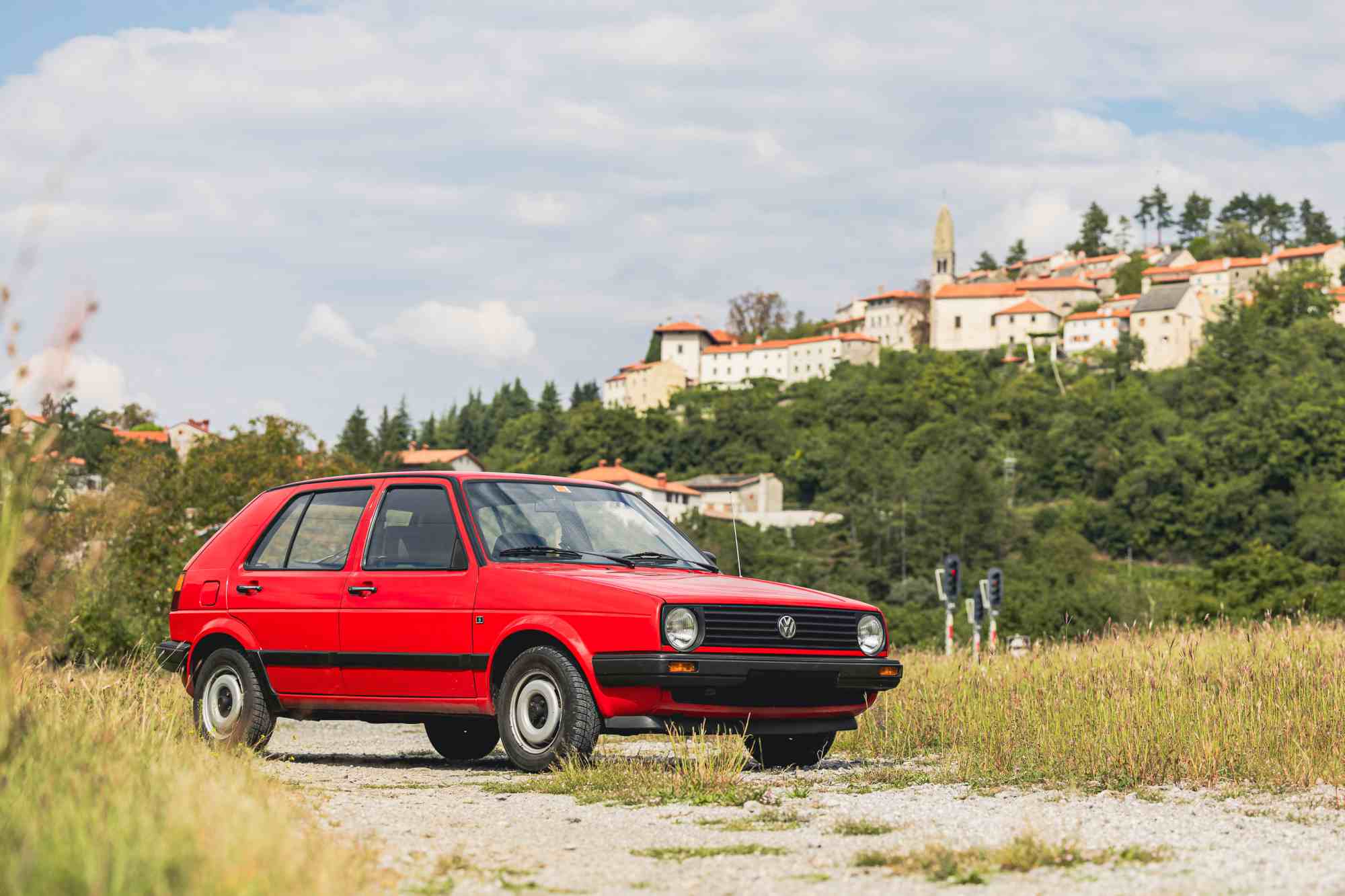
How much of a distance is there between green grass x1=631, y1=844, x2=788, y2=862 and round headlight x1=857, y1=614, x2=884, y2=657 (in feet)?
11.8

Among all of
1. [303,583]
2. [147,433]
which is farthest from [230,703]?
[147,433]

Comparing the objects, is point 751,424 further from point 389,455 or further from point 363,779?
point 363,779

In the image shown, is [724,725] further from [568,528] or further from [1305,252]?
[1305,252]

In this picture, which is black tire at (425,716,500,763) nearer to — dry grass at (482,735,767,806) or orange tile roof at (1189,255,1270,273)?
dry grass at (482,735,767,806)

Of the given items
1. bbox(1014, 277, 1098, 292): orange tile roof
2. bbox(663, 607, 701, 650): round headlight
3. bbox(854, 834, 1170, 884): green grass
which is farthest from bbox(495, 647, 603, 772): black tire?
bbox(1014, 277, 1098, 292): orange tile roof

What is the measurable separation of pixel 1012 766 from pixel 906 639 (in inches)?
2818

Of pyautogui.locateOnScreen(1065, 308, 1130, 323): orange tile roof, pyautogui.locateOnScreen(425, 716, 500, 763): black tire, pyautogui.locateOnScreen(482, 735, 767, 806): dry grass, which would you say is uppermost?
pyautogui.locateOnScreen(1065, 308, 1130, 323): orange tile roof

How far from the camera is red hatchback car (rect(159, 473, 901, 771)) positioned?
8.41 meters

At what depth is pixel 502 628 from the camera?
8.77 metres

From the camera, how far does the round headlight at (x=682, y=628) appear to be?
837cm

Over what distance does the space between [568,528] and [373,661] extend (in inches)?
54.7

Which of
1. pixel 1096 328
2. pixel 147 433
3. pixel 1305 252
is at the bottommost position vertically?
pixel 147 433

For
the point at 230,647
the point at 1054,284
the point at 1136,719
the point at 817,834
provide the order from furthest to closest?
the point at 1054,284 → the point at 230,647 → the point at 1136,719 → the point at 817,834

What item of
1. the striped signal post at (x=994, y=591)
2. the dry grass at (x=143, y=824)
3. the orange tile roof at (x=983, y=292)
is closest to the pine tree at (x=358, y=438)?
the orange tile roof at (x=983, y=292)
